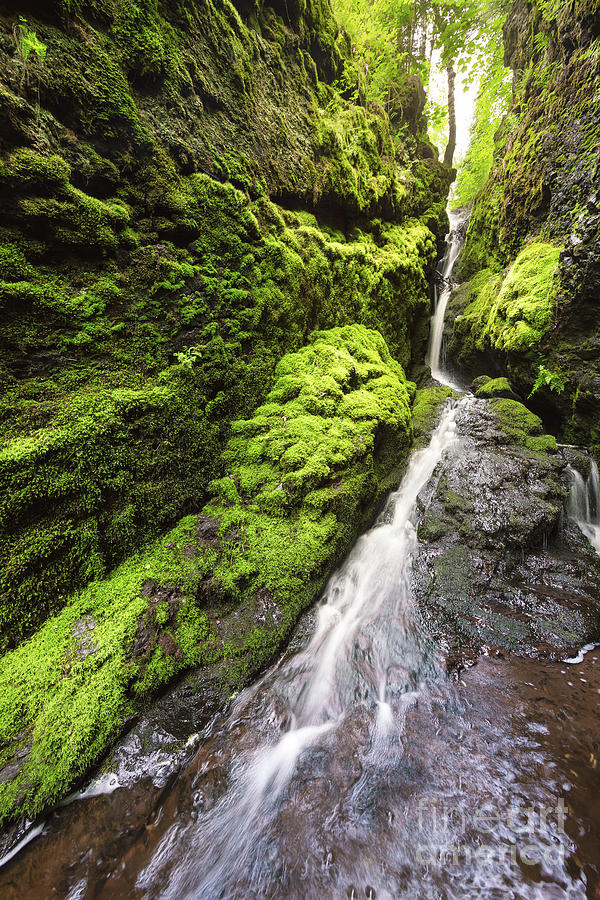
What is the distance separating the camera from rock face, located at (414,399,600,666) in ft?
11.6

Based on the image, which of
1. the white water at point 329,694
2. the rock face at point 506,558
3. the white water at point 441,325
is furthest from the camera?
the white water at point 441,325

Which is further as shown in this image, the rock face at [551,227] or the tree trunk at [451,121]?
the tree trunk at [451,121]

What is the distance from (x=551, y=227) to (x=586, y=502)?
6595 millimetres

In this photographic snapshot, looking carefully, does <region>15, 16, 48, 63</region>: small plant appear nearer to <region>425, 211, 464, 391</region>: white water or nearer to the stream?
the stream

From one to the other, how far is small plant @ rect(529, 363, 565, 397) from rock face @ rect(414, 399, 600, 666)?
4.12 ft

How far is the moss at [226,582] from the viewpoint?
243cm

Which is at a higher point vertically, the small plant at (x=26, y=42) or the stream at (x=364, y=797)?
the small plant at (x=26, y=42)

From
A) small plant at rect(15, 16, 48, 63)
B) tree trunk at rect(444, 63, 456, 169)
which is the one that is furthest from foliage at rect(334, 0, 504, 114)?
small plant at rect(15, 16, 48, 63)

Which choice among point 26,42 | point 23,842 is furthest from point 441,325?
point 23,842

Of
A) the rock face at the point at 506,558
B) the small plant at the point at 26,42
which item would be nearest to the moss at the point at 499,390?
the rock face at the point at 506,558

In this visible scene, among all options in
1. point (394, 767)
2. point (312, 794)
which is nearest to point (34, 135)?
point (312, 794)

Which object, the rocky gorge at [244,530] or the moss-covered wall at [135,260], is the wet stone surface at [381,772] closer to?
the rocky gorge at [244,530]

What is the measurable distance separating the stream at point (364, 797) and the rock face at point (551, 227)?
5294 mm

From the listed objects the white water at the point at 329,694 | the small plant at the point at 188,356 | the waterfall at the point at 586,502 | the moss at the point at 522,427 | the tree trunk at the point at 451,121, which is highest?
the tree trunk at the point at 451,121
